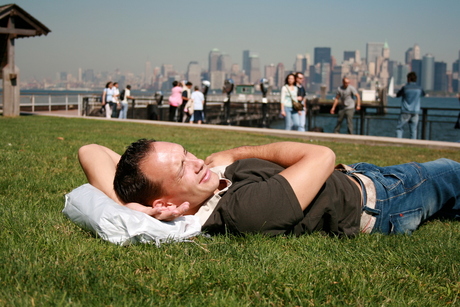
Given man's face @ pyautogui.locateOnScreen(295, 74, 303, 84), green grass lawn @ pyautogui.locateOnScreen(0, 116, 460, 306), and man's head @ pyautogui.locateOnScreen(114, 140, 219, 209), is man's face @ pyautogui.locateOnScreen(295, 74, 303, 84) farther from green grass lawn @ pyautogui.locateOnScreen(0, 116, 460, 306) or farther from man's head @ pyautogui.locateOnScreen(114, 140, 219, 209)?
man's head @ pyautogui.locateOnScreen(114, 140, 219, 209)

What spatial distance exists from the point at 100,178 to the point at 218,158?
0.79 meters

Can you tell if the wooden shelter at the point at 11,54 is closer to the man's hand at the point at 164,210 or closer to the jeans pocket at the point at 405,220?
the man's hand at the point at 164,210

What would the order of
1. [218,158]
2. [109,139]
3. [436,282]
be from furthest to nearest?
[109,139]
[218,158]
[436,282]

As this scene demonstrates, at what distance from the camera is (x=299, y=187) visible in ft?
8.73

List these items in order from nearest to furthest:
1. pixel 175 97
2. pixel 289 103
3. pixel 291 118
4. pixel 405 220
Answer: pixel 405 220 < pixel 289 103 < pixel 291 118 < pixel 175 97

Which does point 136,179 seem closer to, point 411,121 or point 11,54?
point 411,121

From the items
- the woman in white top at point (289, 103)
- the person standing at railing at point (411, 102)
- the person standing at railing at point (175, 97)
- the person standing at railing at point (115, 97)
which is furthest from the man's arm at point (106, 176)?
the person standing at railing at point (115, 97)

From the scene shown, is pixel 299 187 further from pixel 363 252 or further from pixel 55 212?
pixel 55 212

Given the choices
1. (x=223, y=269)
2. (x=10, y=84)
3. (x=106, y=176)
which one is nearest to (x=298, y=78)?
(x=10, y=84)

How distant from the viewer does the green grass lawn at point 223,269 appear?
2045 millimetres

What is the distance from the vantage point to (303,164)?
9.04 feet

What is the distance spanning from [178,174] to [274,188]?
54cm

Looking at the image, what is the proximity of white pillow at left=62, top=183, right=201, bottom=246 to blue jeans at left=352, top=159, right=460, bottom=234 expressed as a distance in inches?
46.3

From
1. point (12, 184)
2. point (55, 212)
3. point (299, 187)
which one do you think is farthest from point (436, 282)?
point (12, 184)
